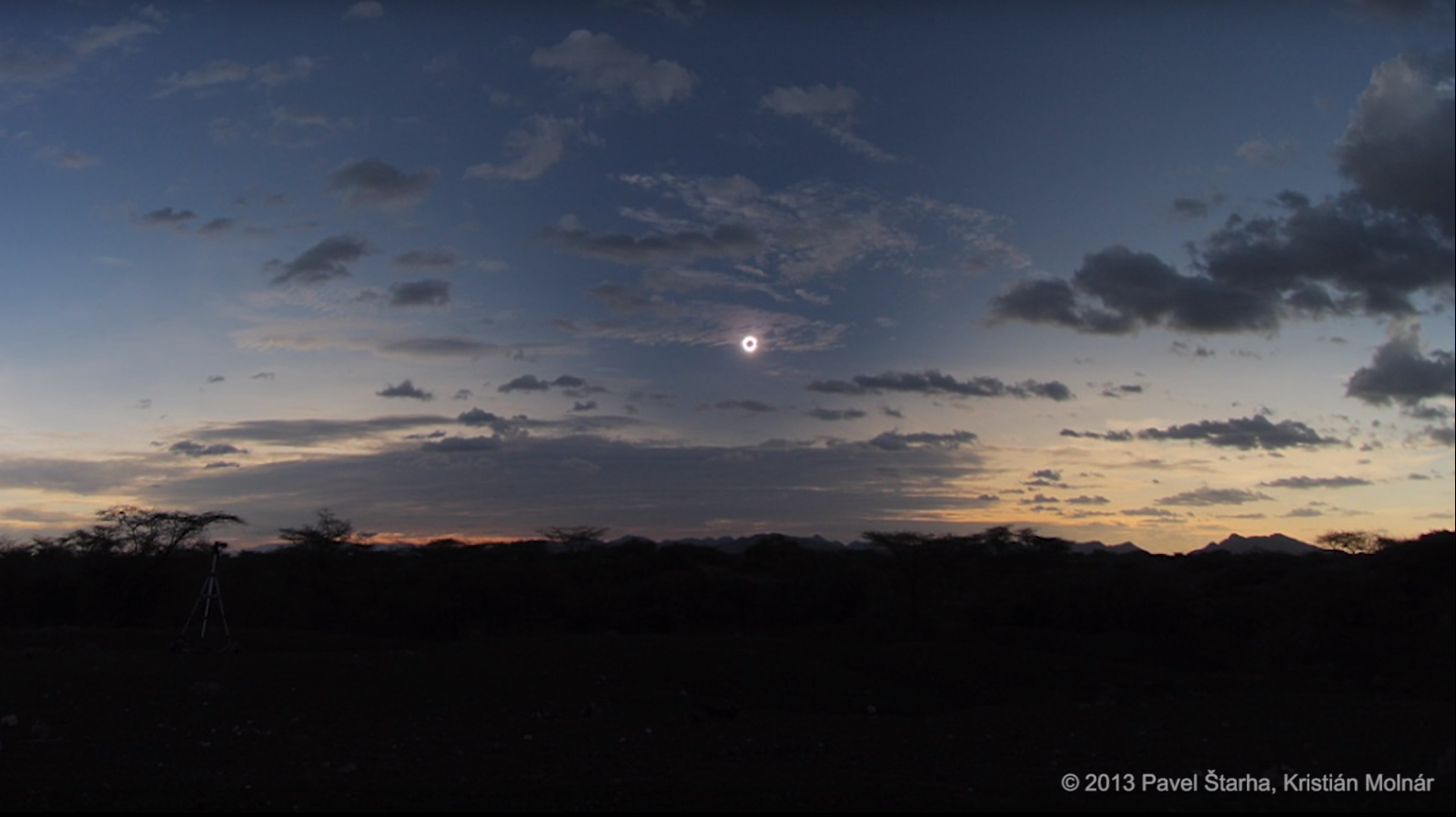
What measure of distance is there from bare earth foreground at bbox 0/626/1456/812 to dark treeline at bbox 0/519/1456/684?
5.16 metres

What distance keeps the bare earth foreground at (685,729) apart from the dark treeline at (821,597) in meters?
5.16

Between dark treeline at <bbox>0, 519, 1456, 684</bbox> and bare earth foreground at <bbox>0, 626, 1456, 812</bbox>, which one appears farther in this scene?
dark treeline at <bbox>0, 519, 1456, 684</bbox>

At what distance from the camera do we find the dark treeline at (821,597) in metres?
26.0

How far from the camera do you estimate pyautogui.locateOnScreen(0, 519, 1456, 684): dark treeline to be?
25969mm

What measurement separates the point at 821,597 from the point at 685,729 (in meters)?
20.0

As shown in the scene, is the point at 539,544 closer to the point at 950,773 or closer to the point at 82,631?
the point at 82,631

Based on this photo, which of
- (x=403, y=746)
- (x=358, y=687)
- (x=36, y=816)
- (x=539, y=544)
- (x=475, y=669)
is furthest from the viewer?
(x=539, y=544)

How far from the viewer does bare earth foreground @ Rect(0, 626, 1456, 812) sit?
928 centimetres

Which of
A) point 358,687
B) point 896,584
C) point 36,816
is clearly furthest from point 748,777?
point 896,584

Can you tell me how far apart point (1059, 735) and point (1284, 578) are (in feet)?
88.4

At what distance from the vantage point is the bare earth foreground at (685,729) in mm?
9281

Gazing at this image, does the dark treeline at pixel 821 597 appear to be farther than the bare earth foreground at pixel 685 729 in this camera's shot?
Yes

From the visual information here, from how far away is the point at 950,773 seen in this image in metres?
10.4

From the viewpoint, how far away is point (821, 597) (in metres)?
33.0
